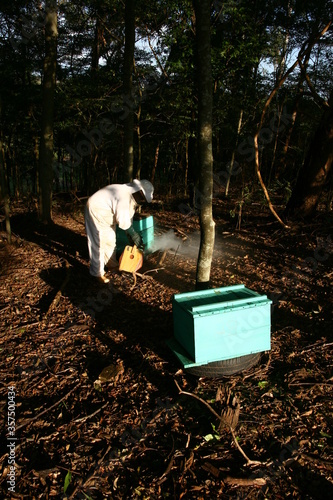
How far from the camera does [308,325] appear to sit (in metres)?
4.01

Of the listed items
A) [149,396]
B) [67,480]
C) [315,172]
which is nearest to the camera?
[67,480]

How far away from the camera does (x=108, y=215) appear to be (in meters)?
5.13

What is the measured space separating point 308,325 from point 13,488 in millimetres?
3325

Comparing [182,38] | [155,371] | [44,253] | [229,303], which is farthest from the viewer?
[182,38]

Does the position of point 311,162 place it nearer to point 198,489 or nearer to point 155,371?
point 155,371

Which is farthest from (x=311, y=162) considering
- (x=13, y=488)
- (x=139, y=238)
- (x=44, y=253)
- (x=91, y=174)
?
(x=91, y=174)

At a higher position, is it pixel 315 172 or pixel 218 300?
pixel 315 172

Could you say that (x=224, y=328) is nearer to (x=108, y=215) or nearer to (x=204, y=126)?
(x=204, y=126)

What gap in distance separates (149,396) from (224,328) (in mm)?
889

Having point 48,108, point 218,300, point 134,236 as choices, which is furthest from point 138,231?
point 48,108

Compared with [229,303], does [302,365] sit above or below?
below

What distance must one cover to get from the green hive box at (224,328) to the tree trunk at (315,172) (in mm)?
5180

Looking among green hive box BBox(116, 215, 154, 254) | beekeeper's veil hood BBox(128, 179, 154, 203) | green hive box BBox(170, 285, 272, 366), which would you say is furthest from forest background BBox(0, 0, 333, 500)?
beekeeper's veil hood BBox(128, 179, 154, 203)

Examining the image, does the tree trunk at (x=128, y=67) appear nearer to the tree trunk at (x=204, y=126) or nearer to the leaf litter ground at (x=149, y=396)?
the leaf litter ground at (x=149, y=396)
